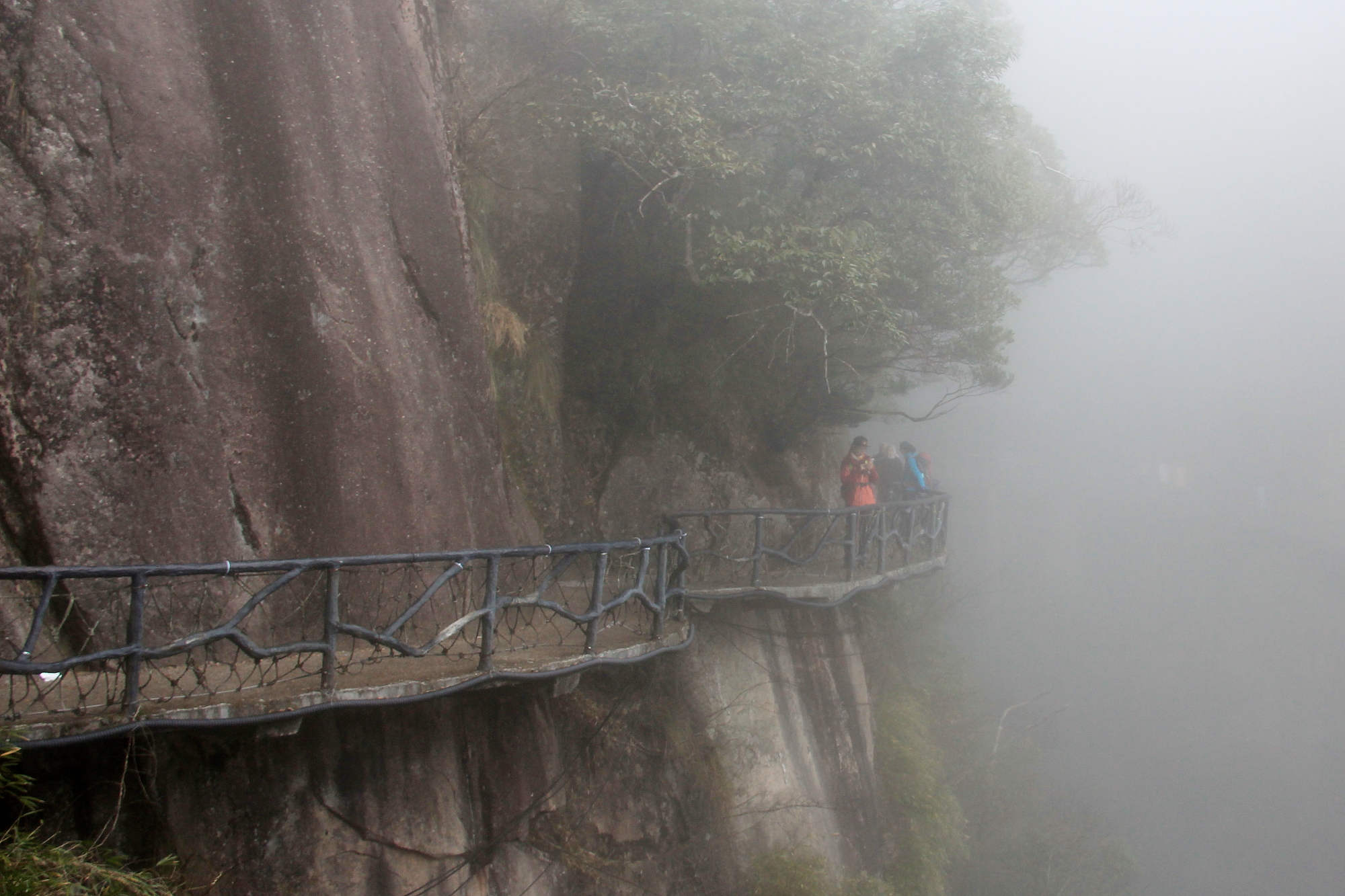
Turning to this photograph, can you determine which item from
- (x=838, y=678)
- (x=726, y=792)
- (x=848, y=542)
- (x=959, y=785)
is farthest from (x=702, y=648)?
(x=959, y=785)

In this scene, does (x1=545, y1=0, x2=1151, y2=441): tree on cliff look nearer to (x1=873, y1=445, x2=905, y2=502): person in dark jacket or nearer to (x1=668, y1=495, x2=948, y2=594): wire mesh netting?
(x1=873, y1=445, x2=905, y2=502): person in dark jacket

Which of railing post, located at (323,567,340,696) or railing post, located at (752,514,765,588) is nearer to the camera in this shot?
railing post, located at (323,567,340,696)

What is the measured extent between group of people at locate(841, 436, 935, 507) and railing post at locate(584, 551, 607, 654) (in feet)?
15.1

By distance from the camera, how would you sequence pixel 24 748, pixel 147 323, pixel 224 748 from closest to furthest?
pixel 24 748 < pixel 224 748 < pixel 147 323

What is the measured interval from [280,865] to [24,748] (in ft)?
5.31

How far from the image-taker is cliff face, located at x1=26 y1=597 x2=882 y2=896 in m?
4.84

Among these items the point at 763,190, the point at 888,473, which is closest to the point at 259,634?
the point at 763,190

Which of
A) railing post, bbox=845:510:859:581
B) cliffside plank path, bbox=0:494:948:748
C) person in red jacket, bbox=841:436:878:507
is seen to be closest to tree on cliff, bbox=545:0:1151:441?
person in red jacket, bbox=841:436:878:507

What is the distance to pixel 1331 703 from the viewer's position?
28.7 meters

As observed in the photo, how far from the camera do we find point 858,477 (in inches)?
439

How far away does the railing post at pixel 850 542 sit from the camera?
1009 centimetres

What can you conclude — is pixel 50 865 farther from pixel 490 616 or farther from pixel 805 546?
pixel 805 546

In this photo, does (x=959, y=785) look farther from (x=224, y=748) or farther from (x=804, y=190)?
(x=224, y=748)

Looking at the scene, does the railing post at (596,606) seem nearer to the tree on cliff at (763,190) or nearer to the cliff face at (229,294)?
the cliff face at (229,294)
